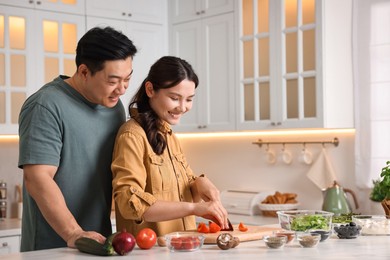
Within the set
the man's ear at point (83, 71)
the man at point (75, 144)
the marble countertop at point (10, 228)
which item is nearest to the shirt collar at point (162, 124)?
the man at point (75, 144)

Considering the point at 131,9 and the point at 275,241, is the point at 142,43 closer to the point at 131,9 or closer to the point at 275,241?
the point at 131,9

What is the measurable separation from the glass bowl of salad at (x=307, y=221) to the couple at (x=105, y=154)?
259mm

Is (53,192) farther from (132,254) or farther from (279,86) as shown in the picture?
(279,86)

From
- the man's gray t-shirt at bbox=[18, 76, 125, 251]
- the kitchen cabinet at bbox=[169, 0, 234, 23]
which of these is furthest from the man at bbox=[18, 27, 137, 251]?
the kitchen cabinet at bbox=[169, 0, 234, 23]

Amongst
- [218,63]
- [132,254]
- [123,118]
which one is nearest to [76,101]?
[123,118]

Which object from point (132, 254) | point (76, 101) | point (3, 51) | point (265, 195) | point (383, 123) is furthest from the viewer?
point (265, 195)

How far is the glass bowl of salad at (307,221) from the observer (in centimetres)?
259

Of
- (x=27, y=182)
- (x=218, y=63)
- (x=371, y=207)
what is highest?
(x=218, y=63)

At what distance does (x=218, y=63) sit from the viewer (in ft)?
17.1

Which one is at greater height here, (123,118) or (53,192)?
(123,118)

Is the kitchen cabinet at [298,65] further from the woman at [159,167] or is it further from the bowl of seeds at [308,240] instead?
the bowl of seeds at [308,240]

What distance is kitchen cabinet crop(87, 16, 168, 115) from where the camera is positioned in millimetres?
5367

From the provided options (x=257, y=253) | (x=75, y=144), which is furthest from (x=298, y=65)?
(x=257, y=253)

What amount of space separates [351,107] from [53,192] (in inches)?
103
